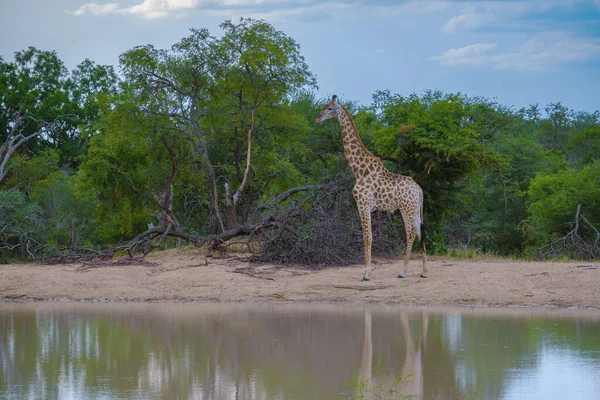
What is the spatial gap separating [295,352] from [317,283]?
5230 mm

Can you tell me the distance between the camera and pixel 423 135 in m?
17.9

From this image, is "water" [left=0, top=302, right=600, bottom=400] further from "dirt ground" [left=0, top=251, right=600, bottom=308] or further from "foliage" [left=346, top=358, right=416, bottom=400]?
"dirt ground" [left=0, top=251, right=600, bottom=308]

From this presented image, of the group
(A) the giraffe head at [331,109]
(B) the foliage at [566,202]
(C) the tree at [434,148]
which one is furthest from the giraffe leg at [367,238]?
(B) the foliage at [566,202]

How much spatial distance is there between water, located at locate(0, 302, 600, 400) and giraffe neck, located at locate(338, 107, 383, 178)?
3.21 metres

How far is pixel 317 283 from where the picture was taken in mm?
14570

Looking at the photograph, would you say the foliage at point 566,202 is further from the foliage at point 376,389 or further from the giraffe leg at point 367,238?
the foliage at point 376,389

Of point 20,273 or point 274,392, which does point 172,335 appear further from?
point 20,273

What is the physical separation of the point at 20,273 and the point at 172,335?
22.2ft

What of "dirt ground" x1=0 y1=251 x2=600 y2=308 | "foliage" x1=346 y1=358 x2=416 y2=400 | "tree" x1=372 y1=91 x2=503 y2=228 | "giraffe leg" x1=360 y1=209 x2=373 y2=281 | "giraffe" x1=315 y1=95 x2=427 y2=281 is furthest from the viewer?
"tree" x1=372 y1=91 x2=503 y2=228

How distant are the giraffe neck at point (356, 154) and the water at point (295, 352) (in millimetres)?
3214

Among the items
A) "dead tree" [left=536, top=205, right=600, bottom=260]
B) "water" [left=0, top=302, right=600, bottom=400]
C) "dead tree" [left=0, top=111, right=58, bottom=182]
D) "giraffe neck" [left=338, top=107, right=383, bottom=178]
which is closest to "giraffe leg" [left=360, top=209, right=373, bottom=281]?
"giraffe neck" [left=338, top=107, right=383, bottom=178]

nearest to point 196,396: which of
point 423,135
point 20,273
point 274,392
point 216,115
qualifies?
point 274,392

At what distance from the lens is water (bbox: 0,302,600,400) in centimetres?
743

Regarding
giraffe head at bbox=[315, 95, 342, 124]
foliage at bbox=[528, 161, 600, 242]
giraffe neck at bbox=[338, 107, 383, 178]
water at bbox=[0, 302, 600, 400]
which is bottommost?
water at bbox=[0, 302, 600, 400]
